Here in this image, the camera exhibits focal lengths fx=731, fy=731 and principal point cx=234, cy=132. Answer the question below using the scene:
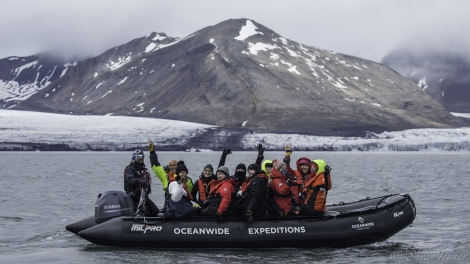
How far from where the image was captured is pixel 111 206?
18188mm

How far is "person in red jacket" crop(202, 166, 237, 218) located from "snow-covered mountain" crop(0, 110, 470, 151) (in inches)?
4369

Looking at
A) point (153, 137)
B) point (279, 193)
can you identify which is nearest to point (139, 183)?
point (279, 193)

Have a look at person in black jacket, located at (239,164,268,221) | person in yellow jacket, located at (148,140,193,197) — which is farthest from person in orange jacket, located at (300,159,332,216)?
person in yellow jacket, located at (148,140,193,197)

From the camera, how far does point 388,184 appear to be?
147 ft

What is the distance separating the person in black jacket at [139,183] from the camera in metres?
18.1

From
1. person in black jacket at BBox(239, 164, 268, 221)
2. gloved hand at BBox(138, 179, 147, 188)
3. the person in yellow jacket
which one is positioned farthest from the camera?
the person in yellow jacket

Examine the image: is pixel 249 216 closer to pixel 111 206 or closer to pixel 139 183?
pixel 139 183

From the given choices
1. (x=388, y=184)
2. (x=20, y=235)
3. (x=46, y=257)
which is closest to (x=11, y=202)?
(x=20, y=235)

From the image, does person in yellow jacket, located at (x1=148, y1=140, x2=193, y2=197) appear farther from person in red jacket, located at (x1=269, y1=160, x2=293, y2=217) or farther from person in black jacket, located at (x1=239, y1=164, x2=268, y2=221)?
person in red jacket, located at (x1=269, y1=160, x2=293, y2=217)

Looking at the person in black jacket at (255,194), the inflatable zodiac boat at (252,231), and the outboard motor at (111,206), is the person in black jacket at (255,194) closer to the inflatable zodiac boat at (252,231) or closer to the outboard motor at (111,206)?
the inflatable zodiac boat at (252,231)

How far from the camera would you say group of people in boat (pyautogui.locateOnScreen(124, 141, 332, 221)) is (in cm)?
1689

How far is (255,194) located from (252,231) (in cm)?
95

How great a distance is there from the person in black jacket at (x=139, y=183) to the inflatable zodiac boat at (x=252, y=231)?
0.46 meters

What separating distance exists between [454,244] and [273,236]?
4.79 meters
